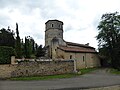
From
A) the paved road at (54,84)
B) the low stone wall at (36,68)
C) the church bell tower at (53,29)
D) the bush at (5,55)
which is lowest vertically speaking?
the paved road at (54,84)

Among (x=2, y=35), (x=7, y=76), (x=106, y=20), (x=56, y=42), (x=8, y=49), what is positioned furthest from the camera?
(x=2, y=35)

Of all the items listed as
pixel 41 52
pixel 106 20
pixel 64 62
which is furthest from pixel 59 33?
pixel 64 62

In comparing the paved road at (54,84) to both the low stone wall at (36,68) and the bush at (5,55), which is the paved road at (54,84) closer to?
the low stone wall at (36,68)

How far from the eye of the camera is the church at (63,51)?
177 ft

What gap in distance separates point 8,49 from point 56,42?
2219 centimetres

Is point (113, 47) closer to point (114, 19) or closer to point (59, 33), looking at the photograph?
point (114, 19)

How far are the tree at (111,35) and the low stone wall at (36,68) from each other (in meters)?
21.4

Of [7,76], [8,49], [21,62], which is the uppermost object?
[8,49]

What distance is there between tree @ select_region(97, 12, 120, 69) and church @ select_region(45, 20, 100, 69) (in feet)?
15.1

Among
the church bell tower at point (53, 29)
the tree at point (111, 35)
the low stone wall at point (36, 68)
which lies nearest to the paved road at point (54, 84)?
the low stone wall at point (36, 68)

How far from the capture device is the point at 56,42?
191 feet

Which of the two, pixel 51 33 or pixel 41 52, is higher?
pixel 51 33

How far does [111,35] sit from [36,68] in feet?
99.9

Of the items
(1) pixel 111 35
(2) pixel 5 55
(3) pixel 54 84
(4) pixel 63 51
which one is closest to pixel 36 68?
(2) pixel 5 55
